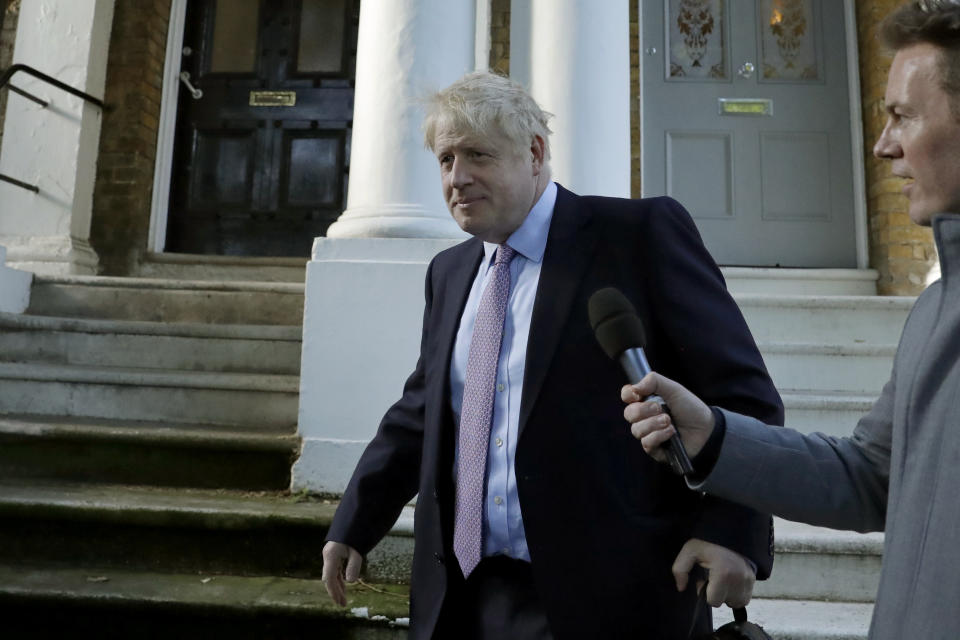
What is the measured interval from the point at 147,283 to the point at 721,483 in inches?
155

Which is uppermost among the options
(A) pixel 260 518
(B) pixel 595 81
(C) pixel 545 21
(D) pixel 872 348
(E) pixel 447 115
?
(C) pixel 545 21

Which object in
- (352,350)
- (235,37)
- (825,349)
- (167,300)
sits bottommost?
(352,350)

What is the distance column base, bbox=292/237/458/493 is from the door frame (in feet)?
11.4

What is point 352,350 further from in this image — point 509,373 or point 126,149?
point 126,149

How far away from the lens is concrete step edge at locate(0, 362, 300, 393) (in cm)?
342

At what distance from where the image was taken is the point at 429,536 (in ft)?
5.05

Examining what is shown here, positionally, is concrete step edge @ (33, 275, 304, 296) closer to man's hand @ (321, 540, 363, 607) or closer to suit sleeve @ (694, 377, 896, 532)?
man's hand @ (321, 540, 363, 607)

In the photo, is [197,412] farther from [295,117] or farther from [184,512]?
[295,117]

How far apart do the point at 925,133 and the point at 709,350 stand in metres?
0.60

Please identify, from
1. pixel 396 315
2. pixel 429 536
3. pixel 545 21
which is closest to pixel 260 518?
pixel 396 315

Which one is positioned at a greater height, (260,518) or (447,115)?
(447,115)

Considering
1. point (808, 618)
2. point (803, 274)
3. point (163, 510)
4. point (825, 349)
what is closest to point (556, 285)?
point (808, 618)

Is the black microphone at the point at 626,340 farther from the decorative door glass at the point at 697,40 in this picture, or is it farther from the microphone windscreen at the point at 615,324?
the decorative door glass at the point at 697,40

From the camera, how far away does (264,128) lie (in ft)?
19.8
